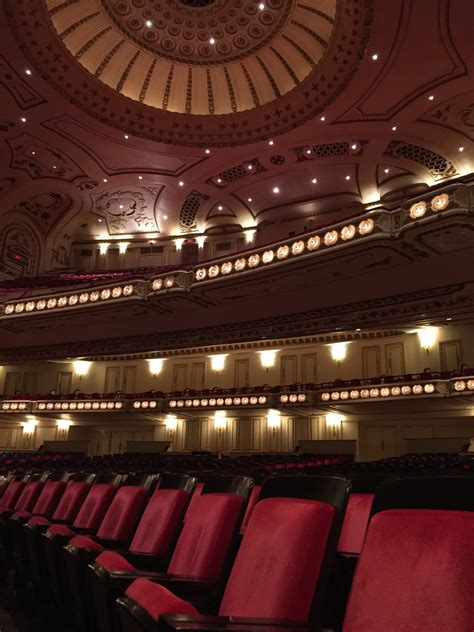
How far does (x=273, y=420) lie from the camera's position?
56.5 ft

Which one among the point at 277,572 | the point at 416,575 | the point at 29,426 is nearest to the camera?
the point at 416,575

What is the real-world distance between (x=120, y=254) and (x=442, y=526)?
2105 cm

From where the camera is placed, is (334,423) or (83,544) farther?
(334,423)

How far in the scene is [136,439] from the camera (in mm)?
19234

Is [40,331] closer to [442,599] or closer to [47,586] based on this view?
[47,586]

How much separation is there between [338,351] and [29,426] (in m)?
12.5

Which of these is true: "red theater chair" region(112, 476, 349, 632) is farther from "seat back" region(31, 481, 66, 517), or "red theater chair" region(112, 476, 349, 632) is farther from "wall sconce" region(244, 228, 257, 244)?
"wall sconce" region(244, 228, 257, 244)

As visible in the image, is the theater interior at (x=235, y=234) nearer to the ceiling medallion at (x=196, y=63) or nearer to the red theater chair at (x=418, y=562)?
the ceiling medallion at (x=196, y=63)

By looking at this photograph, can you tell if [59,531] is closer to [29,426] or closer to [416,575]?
[416,575]

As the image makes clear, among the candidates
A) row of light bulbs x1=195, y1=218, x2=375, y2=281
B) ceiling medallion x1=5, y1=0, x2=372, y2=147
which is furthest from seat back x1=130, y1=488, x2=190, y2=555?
ceiling medallion x1=5, y1=0, x2=372, y2=147

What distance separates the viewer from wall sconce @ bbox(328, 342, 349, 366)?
1700 centimetres

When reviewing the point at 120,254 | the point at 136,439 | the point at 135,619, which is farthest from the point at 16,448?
the point at 135,619

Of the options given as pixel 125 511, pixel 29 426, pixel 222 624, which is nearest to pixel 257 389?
pixel 29 426

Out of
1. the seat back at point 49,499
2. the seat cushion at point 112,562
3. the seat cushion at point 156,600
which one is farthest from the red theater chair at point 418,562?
the seat back at point 49,499
